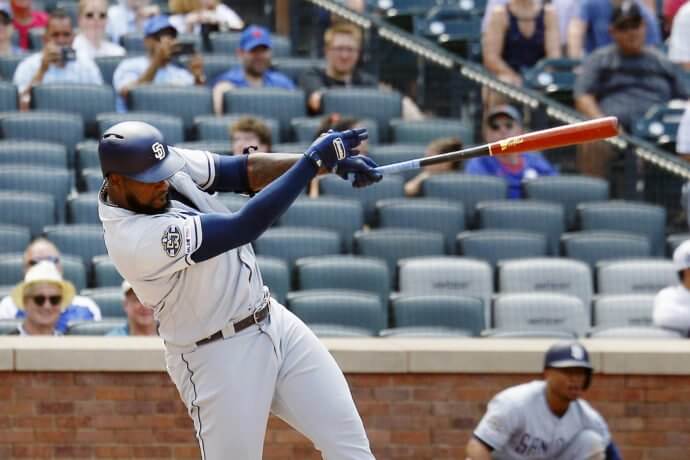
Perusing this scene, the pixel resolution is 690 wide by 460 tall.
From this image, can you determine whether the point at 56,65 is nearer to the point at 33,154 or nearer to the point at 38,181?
the point at 33,154

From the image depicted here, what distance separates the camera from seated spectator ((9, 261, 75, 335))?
7344 millimetres

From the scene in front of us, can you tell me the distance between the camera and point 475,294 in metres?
8.17

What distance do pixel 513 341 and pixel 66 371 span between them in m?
1.89

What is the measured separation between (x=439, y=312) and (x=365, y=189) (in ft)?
4.69

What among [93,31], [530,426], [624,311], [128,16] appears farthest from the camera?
[128,16]

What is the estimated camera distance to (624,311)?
8.00 m

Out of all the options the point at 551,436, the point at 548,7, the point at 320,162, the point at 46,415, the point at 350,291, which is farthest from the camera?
the point at 548,7

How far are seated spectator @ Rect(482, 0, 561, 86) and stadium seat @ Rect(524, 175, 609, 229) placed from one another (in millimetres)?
1358

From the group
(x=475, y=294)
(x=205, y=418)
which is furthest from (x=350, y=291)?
(x=205, y=418)

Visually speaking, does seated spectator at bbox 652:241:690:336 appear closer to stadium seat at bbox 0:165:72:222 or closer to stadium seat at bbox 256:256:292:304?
stadium seat at bbox 256:256:292:304

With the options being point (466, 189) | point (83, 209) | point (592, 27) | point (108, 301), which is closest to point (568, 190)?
point (466, 189)

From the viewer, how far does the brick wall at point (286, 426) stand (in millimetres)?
6727

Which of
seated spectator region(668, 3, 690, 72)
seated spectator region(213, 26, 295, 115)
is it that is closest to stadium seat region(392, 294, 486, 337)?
seated spectator region(213, 26, 295, 115)

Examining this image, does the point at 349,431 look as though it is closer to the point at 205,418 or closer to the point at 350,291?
the point at 205,418
